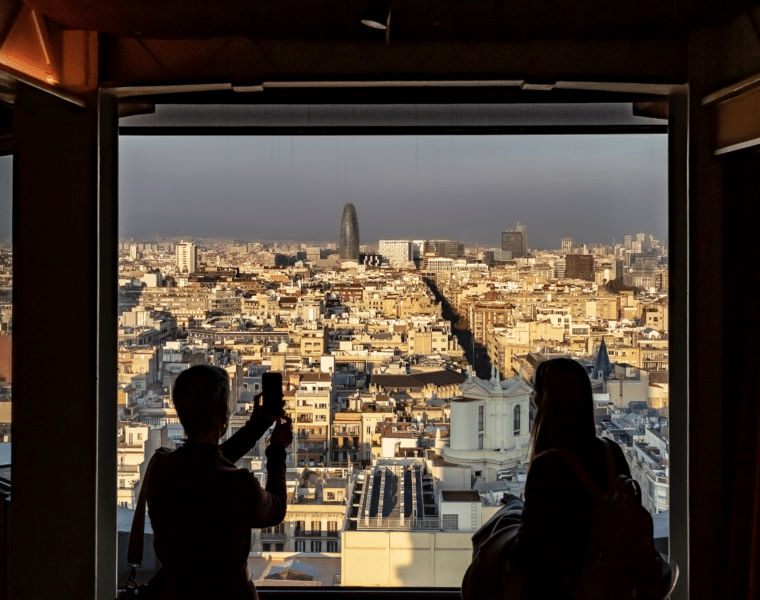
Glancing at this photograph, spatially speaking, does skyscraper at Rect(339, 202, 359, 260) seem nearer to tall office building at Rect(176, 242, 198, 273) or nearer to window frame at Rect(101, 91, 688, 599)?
tall office building at Rect(176, 242, 198, 273)

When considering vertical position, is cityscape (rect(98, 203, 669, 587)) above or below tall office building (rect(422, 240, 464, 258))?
below

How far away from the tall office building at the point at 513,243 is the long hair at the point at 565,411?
3.91 feet

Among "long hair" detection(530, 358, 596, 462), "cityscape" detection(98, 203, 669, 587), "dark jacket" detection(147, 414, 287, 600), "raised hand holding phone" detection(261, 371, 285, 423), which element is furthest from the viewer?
"cityscape" detection(98, 203, 669, 587)

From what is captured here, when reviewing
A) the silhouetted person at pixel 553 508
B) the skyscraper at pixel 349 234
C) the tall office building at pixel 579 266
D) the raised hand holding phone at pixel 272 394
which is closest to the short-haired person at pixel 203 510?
the raised hand holding phone at pixel 272 394

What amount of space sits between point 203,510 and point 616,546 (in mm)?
1205

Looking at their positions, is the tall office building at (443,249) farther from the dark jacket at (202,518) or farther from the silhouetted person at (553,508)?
the dark jacket at (202,518)

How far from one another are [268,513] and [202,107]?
2.14 m

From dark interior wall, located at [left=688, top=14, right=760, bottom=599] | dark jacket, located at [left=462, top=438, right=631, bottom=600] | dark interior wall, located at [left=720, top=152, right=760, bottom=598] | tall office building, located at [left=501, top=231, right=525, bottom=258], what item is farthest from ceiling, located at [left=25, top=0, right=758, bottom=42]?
dark jacket, located at [left=462, top=438, right=631, bottom=600]

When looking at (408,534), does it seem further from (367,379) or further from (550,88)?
(550,88)

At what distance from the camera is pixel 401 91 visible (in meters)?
2.90

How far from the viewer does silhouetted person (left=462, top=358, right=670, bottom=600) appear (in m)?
1.77

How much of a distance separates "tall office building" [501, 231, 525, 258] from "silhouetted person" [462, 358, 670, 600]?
3.85 feet

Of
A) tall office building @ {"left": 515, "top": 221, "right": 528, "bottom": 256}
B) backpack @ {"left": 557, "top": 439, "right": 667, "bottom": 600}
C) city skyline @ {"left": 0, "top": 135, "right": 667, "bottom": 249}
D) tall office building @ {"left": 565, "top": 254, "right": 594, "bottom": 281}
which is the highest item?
city skyline @ {"left": 0, "top": 135, "right": 667, "bottom": 249}

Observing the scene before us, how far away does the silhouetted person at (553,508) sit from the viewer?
1766mm
